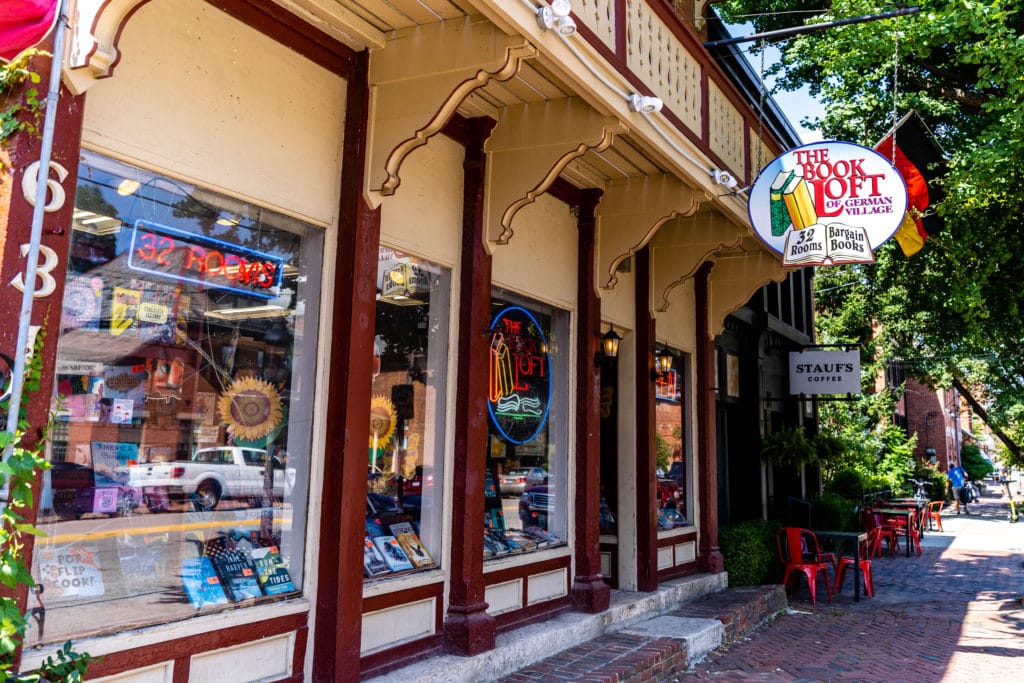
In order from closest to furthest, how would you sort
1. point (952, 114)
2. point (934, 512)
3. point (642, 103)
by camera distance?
point (642, 103) < point (952, 114) < point (934, 512)

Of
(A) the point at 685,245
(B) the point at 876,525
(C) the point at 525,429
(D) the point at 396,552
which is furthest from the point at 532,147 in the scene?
(B) the point at 876,525

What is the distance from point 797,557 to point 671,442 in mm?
2520

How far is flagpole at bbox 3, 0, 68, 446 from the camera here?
2.89m

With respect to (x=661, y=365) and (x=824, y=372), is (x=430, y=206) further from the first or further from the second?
(x=824, y=372)

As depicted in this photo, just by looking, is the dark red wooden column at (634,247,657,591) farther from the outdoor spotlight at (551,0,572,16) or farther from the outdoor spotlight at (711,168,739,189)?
the outdoor spotlight at (551,0,572,16)

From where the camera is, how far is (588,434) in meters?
7.73

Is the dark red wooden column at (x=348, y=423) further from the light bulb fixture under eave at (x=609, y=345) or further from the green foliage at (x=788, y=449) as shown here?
the green foliage at (x=788, y=449)

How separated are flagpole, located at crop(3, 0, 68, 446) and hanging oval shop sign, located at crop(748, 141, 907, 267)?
6122mm

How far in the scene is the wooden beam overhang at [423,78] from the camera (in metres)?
A: 4.82

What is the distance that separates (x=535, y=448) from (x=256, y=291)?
3457 mm

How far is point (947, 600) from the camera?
36.7 ft

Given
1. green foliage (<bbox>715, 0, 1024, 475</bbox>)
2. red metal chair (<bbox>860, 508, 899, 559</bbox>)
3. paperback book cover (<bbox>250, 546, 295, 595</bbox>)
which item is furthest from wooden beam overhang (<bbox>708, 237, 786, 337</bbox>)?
paperback book cover (<bbox>250, 546, 295, 595</bbox>)

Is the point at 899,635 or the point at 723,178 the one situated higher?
the point at 723,178

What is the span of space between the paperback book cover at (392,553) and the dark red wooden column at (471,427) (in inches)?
15.8
